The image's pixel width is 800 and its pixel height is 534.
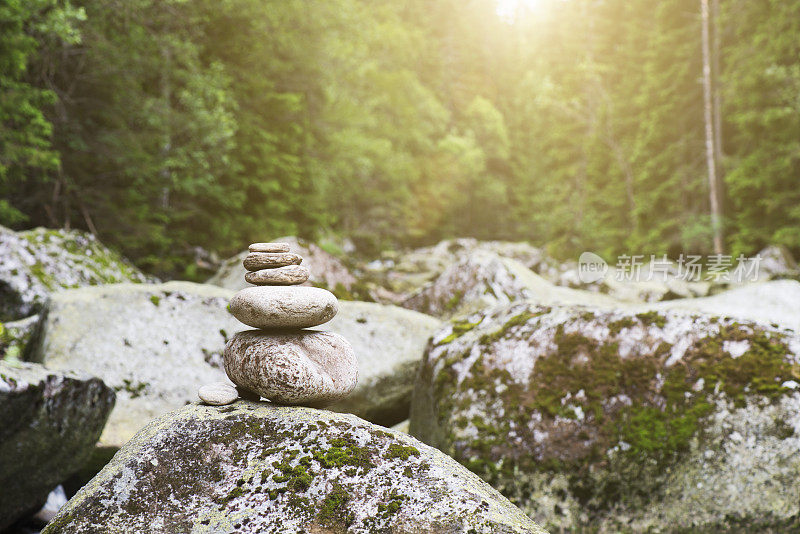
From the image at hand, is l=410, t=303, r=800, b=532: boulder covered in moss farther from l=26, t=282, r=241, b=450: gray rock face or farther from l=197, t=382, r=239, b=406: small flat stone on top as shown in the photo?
l=26, t=282, r=241, b=450: gray rock face

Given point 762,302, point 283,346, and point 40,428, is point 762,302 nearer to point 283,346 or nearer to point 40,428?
point 283,346

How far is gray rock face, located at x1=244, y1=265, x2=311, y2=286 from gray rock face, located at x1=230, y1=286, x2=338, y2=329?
0.27ft

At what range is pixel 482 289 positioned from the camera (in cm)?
867

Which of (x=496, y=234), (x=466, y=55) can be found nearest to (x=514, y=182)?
(x=496, y=234)

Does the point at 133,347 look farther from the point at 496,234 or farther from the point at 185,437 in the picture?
the point at 496,234

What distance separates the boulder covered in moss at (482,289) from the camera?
8305 mm

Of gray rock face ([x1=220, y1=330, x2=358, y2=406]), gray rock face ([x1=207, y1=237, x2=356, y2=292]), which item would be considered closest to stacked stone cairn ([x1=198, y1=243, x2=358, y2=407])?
gray rock face ([x1=220, y1=330, x2=358, y2=406])

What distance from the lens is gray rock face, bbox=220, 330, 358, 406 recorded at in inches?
125

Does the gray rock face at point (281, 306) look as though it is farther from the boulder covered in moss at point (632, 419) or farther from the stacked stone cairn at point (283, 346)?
the boulder covered in moss at point (632, 419)

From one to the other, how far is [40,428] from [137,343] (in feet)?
6.56

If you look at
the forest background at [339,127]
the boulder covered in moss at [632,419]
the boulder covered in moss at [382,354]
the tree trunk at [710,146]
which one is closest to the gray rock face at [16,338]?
the boulder covered in moss at [382,354]

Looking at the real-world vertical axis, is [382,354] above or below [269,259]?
below

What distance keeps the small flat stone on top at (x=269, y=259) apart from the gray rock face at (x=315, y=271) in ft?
17.5

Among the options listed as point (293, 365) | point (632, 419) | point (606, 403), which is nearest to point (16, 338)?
point (293, 365)
